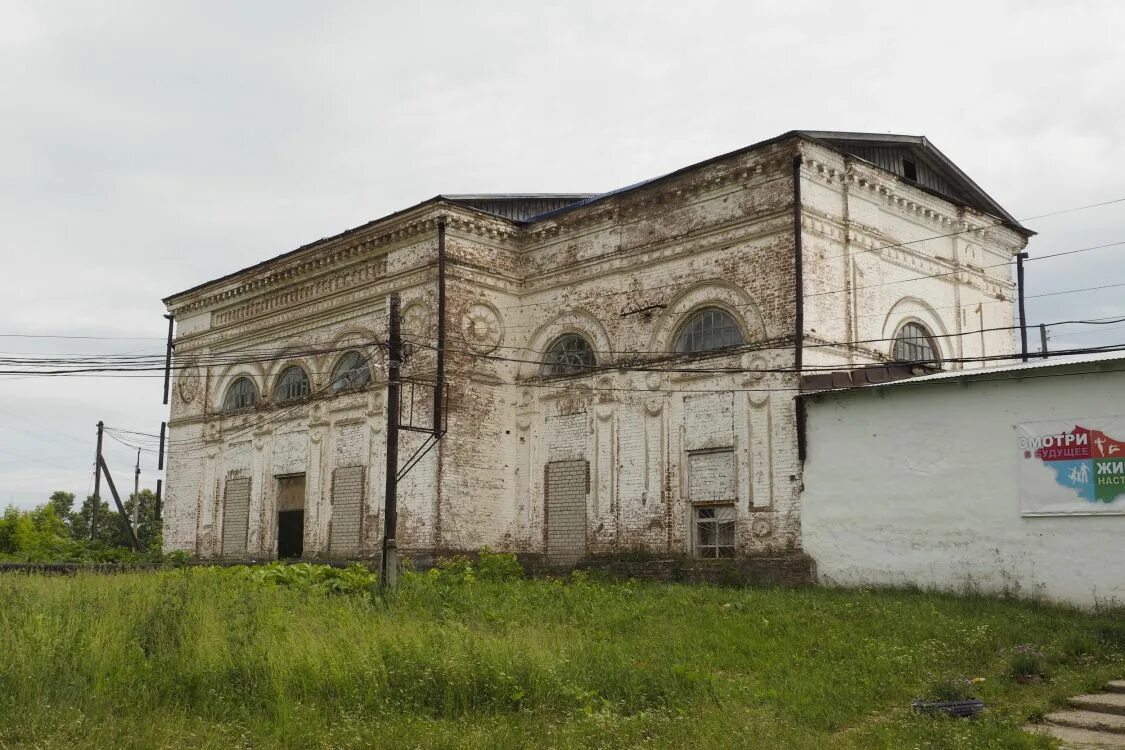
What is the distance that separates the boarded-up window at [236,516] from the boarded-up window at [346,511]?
3.63 meters

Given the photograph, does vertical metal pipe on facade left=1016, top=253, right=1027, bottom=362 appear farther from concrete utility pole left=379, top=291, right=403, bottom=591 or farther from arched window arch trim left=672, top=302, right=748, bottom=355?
concrete utility pole left=379, top=291, right=403, bottom=591

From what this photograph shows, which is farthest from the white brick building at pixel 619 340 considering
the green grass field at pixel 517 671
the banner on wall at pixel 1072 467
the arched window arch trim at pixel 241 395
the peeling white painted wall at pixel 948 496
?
the green grass field at pixel 517 671

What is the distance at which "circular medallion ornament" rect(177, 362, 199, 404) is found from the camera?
2875 cm

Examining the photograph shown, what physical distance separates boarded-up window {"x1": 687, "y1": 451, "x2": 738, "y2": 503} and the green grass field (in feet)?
13.9

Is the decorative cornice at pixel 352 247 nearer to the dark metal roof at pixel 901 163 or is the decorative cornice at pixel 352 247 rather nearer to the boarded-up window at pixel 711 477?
the dark metal roof at pixel 901 163

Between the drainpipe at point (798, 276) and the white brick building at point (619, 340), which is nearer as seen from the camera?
the drainpipe at point (798, 276)

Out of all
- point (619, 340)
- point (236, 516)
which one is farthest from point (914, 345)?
point (236, 516)

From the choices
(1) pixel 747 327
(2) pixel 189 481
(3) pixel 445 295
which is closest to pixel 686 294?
(1) pixel 747 327

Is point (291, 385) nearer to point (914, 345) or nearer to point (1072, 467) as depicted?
point (914, 345)

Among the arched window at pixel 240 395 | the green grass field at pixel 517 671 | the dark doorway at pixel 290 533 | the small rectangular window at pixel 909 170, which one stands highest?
the small rectangular window at pixel 909 170

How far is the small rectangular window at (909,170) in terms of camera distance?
2094 centimetres

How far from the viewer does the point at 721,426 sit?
1894cm

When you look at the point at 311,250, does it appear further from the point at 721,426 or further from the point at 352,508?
the point at 721,426

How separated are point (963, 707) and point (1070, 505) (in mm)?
6050
